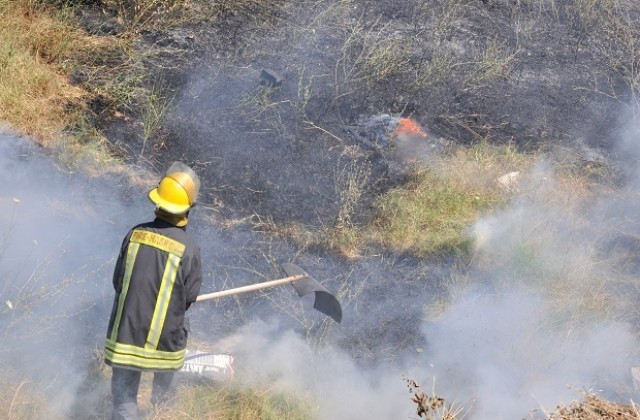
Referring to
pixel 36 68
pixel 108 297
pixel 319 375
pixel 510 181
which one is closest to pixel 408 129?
pixel 510 181

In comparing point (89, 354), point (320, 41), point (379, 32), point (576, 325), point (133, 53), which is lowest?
point (89, 354)

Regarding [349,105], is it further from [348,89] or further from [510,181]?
[510,181]

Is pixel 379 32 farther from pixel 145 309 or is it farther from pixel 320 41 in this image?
pixel 145 309

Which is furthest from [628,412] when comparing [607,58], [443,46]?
[607,58]

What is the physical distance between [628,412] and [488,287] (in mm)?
1762

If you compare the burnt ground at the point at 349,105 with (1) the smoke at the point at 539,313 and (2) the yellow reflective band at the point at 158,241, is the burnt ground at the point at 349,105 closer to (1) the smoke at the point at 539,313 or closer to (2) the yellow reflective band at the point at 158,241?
(1) the smoke at the point at 539,313

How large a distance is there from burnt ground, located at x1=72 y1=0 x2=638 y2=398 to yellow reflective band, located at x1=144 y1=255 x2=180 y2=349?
47.5 inches

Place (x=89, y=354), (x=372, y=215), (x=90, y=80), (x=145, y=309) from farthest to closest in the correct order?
(x=90, y=80), (x=372, y=215), (x=89, y=354), (x=145, y=309)

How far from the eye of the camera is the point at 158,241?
10.4 ft

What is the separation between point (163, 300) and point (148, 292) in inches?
3.3

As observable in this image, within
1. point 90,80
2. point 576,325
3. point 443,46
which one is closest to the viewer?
point 576,325

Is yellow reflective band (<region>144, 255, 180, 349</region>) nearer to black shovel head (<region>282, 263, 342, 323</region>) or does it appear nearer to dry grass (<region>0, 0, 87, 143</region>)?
black shovel head (<region>282, 263, 342, 323</region>)

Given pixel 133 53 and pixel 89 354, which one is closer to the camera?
pixel 89 354

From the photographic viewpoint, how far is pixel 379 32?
6840 millimetres
